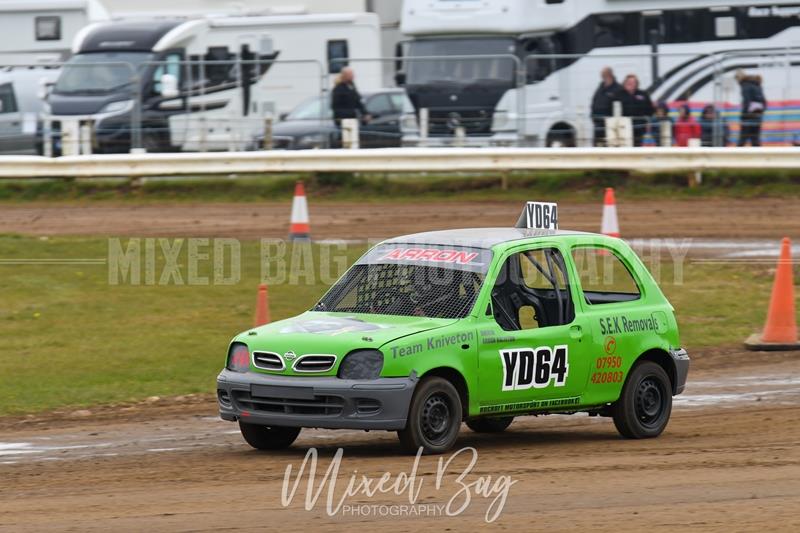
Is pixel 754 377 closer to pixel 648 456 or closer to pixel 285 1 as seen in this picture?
pixel 648 456

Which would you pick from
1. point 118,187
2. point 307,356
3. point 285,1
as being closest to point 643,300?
point 307,356

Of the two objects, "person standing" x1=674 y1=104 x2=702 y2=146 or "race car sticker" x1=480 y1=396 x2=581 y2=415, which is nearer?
"race car sticker" x1=480 y1=396 x2=581 y2=415

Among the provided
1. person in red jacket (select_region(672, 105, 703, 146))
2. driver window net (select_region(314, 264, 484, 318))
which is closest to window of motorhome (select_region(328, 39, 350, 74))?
person in red jacket (select_region(672, 105, 703, 146))

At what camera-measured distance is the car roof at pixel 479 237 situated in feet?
30.0

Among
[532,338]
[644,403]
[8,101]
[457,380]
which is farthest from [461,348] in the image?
[8,101]

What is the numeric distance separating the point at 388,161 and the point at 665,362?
13.2m

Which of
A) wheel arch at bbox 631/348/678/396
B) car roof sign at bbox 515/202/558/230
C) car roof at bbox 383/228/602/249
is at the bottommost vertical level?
wheel arch at bbox 631/348/678/396

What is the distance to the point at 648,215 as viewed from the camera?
812 inches

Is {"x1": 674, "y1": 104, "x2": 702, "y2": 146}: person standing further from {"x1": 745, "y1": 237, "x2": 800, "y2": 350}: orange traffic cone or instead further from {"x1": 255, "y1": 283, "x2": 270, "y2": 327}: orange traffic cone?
{"x1": 255, "y1": 283, "x2": 270, "y2": 327}: orange traffic cone

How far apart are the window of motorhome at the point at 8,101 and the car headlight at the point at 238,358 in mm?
20391

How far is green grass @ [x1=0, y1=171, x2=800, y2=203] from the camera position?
22172 millimetres

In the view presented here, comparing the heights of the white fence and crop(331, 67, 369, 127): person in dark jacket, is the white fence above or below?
below

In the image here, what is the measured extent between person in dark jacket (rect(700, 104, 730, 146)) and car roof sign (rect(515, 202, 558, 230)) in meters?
13.1

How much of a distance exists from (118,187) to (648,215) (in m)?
8.52
